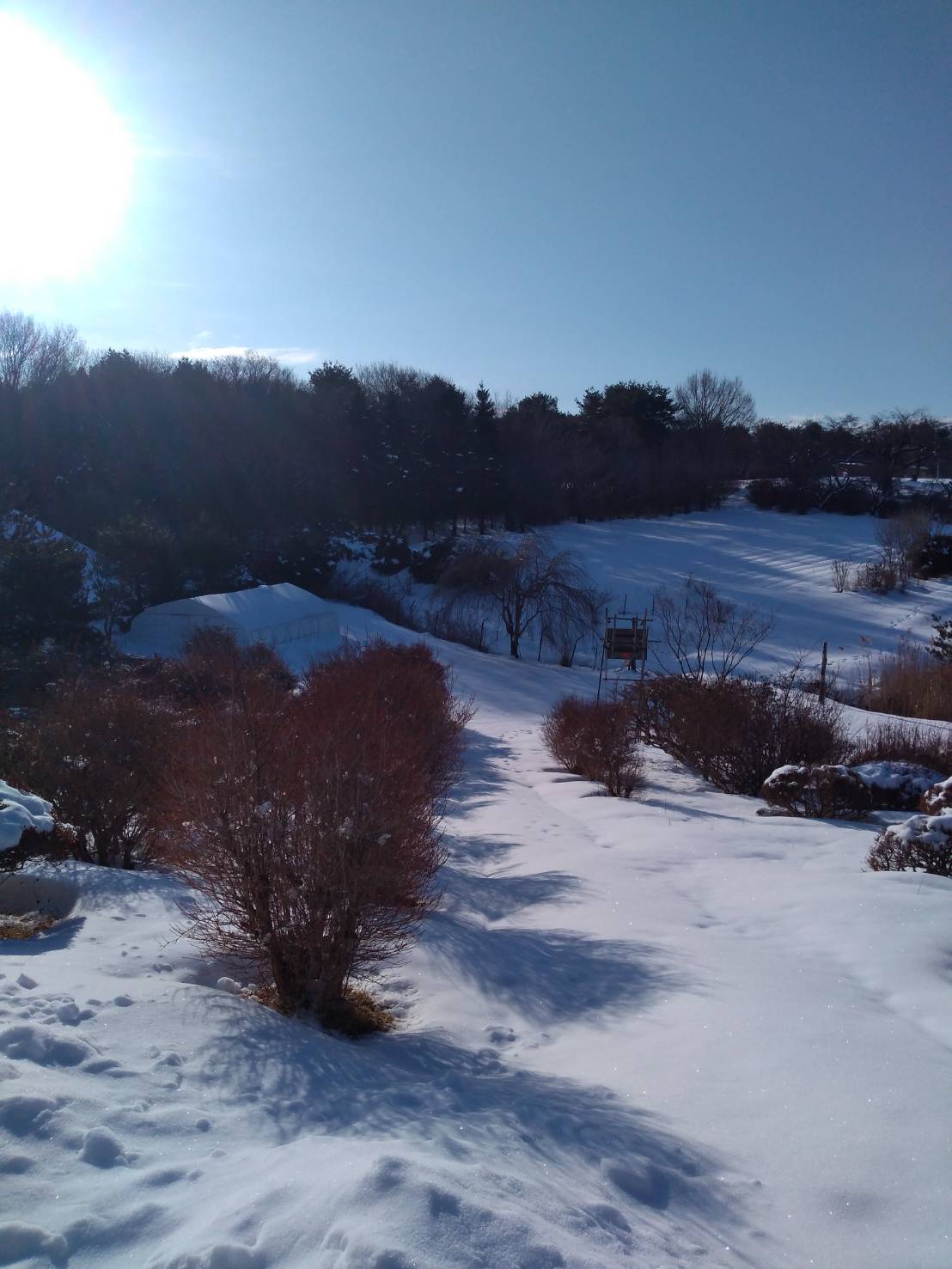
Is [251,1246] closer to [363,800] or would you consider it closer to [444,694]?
[363,800]

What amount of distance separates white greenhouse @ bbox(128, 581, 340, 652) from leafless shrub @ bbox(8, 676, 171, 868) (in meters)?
17.5

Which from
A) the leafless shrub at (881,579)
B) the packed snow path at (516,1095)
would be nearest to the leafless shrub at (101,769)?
the packed snow path at (516,1095)

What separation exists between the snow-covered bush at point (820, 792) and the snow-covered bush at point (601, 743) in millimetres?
2640

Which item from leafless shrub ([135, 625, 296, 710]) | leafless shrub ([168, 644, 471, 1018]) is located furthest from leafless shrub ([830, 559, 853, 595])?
leafless shrub ([168, 644, 471, 1018])

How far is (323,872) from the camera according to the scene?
19.2 ft

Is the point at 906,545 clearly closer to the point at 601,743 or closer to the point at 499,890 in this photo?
the point at 601,743

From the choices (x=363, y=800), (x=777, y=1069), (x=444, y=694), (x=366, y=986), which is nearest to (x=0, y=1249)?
(x=363, y=800)

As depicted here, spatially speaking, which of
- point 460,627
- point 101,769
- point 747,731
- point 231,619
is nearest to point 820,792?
point 747,731

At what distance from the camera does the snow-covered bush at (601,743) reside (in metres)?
15.8

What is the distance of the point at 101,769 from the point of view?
9.12 m

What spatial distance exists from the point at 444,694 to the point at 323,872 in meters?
9.61

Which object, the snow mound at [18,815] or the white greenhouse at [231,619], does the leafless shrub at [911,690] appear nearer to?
the white greenhouse at [231,619]

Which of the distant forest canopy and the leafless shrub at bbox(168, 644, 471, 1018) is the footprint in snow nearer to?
the leafless shrub at bbox(168, 644, 471, 1018)

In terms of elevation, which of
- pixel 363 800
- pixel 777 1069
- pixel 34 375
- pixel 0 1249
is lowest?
pixel 777 1069
